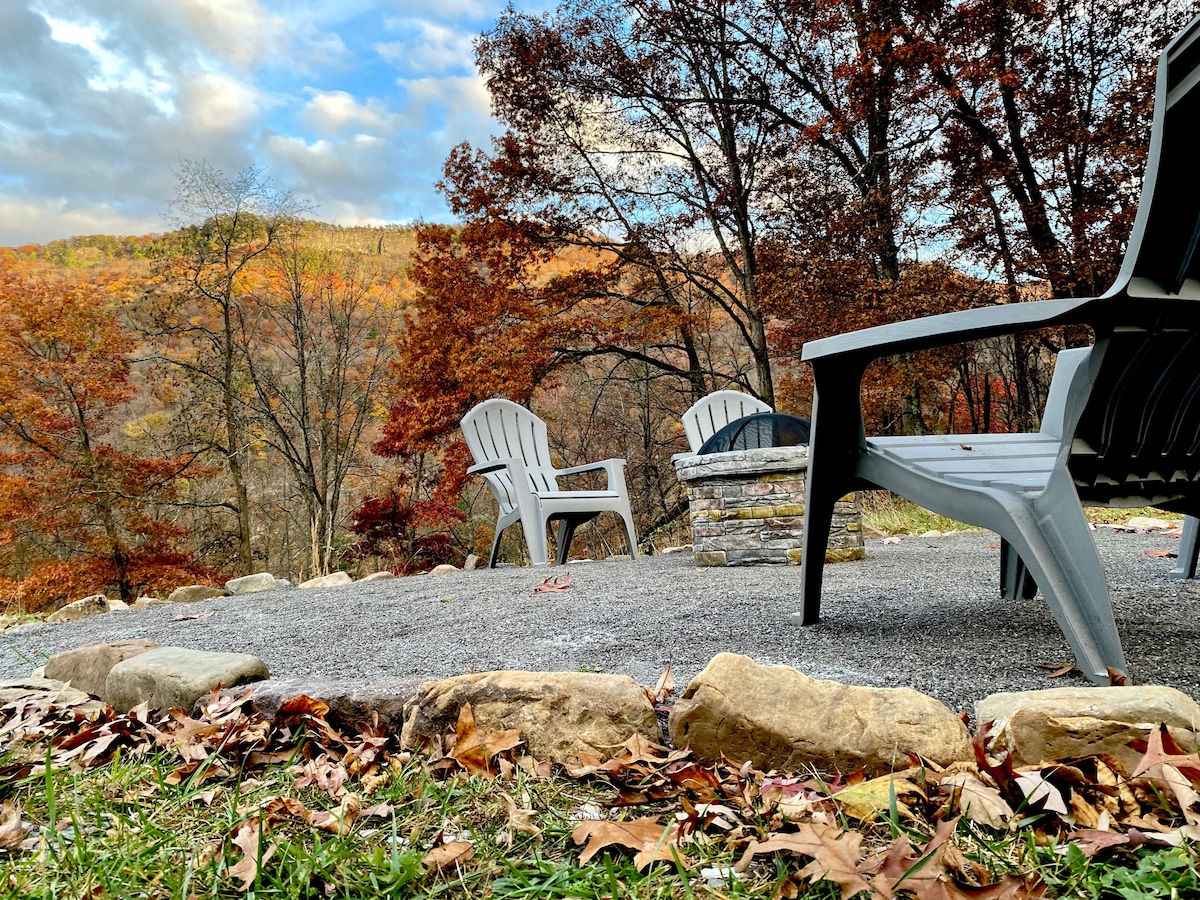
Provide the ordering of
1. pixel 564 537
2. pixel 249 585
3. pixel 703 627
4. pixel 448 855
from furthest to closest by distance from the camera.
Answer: pixel 564 537 → pixel 249 585 → pixel 703 627 → pixel 448 855

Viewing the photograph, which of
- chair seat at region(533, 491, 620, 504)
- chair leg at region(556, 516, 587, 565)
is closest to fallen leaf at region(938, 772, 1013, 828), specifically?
chair seat at region(533, 491, 620, 504)

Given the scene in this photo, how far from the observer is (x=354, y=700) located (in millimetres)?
1158

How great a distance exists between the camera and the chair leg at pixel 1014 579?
6.51 ft

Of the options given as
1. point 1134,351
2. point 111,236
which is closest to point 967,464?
point 1134,351

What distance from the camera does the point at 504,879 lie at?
0.72 m

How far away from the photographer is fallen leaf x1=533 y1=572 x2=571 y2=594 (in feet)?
9.35

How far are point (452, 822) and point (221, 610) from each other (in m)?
2.63

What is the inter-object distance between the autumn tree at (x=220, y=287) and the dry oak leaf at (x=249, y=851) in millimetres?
7703

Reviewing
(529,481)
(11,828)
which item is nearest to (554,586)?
(529,481)

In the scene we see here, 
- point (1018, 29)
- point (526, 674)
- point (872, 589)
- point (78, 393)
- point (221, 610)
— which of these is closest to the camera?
point (526, 674)

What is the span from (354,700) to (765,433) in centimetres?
299

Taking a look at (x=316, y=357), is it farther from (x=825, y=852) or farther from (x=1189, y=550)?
(x=825, y=852)

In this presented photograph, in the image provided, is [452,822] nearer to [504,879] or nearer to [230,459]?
[504,879]

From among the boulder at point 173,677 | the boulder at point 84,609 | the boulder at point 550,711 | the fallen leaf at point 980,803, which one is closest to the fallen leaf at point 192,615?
the boulder at point 84,609
